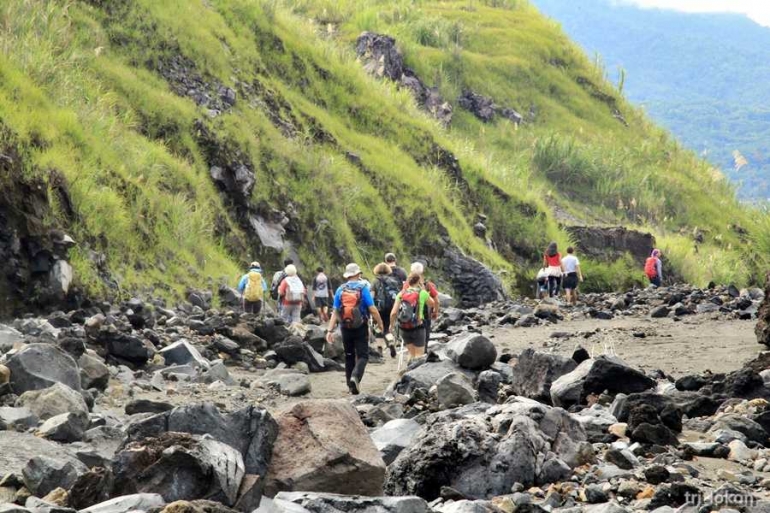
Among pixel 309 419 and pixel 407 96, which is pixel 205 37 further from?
pixel 309 419

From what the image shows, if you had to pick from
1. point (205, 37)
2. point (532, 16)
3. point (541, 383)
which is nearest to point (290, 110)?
point (205, 37)

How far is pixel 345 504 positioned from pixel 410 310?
9.64 metres

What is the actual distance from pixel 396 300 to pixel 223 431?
9.09 m

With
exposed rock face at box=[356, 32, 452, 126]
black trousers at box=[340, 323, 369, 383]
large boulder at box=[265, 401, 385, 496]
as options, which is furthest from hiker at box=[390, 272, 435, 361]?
exposed rock face at box=[356, 32, 452, 126]

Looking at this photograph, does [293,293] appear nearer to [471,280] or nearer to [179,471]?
[471,280]

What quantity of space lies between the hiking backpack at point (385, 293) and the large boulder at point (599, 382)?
250 inches

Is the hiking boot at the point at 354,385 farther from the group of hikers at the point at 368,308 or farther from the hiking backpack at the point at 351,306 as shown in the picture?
the hiking backpack at the point at 351,306

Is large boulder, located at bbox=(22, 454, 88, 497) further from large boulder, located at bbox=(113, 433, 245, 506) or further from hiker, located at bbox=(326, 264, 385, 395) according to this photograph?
hiker, located at bbox=(326, 264, 385, 395)

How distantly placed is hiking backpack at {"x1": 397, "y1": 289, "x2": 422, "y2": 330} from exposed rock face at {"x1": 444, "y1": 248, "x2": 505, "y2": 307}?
16061 millimetres

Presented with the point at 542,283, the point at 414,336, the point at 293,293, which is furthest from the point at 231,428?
the point at 542,283

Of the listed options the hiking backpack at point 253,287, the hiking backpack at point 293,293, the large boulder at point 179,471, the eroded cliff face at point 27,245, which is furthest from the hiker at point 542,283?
the large boulder at point 179,471

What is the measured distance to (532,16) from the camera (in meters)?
65.8

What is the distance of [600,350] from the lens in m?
17.9

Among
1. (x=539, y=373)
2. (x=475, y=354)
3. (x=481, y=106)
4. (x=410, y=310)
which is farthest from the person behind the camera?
(x=481, y=106)
